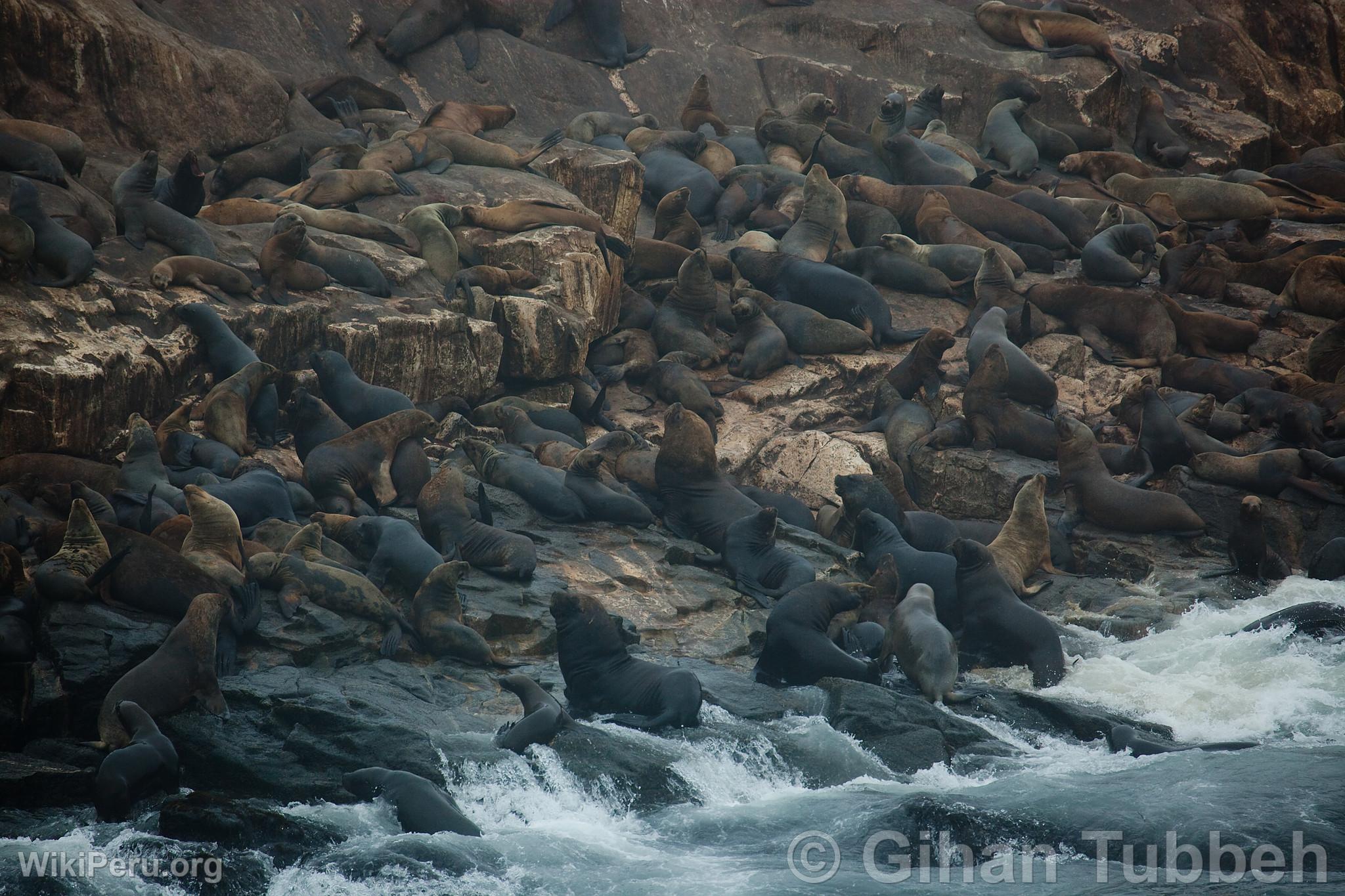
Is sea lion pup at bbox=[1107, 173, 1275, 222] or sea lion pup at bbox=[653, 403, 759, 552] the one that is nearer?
sea lion pup at bbox=[653, 403, 759, 552]

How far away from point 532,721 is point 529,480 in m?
3.89

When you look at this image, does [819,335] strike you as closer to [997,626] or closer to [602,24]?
[997,626]

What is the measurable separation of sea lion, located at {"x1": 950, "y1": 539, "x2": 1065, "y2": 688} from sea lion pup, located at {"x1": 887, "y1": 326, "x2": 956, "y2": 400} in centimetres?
397

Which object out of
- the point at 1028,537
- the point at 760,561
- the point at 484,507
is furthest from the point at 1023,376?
the point at 484,507

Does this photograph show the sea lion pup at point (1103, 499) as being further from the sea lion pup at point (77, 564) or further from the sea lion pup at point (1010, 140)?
the sea lion pup at point (1010, 140)

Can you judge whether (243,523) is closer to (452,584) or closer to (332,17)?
(452,584)

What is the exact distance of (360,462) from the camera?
982cm

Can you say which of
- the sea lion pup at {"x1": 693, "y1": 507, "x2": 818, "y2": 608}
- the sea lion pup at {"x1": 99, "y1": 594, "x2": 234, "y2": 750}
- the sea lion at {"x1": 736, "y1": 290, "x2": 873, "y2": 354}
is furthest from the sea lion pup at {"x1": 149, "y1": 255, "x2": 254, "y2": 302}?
the sea lion at {"x1": 736, "y1": 290, "x2": 873, "y2": 354}

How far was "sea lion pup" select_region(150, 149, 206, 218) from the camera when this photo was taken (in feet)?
37.9

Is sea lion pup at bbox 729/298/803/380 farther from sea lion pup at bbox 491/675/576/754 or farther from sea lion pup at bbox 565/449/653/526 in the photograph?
sea lion pup at bbox 491/675/576/754

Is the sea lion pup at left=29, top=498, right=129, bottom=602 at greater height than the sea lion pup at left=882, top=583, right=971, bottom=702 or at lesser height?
greater

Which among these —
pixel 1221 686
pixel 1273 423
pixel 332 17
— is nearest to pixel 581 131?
pixel 332 17

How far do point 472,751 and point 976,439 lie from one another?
7.45 metres

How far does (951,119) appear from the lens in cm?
2184
